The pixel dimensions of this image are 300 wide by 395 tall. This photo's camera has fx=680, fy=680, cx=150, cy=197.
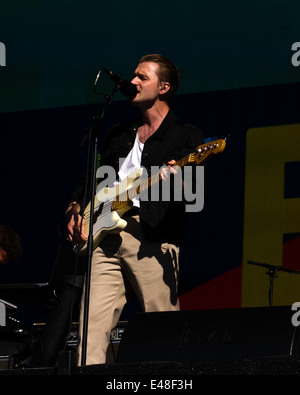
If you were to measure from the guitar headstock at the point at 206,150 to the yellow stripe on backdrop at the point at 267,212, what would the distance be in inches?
68.1

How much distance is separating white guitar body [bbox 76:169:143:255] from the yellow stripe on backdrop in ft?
5.39

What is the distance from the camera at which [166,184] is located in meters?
3.15

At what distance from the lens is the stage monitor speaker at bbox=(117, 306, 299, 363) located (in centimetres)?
228

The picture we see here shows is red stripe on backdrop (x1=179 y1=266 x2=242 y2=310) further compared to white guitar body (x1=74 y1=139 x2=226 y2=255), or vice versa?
red stripe on backdrop (x1=179 y1=266 x2=242 y2=310)

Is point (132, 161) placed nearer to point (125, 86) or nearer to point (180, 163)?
point (180, 163)

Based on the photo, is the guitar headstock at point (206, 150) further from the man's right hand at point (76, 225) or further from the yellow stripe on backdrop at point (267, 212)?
the yellow stripe on backdrop at point (267, 212)

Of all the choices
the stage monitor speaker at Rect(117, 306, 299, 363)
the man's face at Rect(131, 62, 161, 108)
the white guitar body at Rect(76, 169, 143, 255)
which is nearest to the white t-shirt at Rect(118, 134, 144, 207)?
the white guitar body at Rect(76, 169, 143, 255)

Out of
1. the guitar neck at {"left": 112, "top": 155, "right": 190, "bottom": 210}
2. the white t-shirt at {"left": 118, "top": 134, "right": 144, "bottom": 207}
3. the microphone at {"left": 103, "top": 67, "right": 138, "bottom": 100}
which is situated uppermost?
the microphone at {"left": 103, "top": 67, "right": 138, "bottom": 100}

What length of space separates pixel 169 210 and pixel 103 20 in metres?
2.76

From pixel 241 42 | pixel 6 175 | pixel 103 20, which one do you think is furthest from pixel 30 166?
pixel 241 42

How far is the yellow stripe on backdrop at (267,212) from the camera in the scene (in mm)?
4684

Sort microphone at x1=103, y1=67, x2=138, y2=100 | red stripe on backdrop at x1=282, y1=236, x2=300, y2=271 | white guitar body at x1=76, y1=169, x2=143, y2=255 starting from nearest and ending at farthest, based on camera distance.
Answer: microphone at x1=103, y1=67, x2=138, y2=100
white guitar body at x1=76, y1=169, x2=143, y2=255
red stripe on backdrop at x1=282, y1=236, x2=300, y2=271

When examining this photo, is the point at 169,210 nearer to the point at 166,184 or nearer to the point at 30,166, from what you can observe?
the point at 166,184

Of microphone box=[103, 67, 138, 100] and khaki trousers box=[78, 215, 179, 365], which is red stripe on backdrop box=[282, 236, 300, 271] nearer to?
khaki trousers box=[78, 215, 179, 365]
